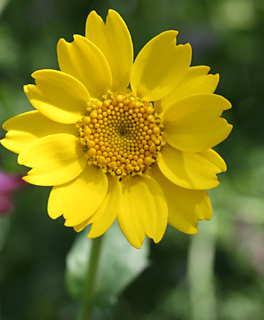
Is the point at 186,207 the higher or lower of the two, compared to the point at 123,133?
lower

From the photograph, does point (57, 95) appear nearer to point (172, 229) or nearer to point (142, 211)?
point (142, 211)

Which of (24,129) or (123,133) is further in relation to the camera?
(123,133)

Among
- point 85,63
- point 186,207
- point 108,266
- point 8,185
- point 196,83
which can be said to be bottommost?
point 108,266

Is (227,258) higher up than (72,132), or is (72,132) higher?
(72,132)

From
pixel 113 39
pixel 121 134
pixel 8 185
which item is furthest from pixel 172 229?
pixel 113 39

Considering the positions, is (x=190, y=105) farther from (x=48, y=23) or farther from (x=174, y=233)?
(x=48, y=23)

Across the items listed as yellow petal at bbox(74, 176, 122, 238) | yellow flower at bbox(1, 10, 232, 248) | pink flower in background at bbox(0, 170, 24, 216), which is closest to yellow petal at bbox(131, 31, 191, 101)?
yellow flower at bbox(1, 10, 232, 248)

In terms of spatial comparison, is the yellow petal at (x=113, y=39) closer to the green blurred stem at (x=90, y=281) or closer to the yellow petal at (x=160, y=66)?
the yellow petal at (x=160, y=66)

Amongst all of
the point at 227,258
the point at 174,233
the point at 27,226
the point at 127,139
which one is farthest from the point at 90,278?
the point at 227,258
